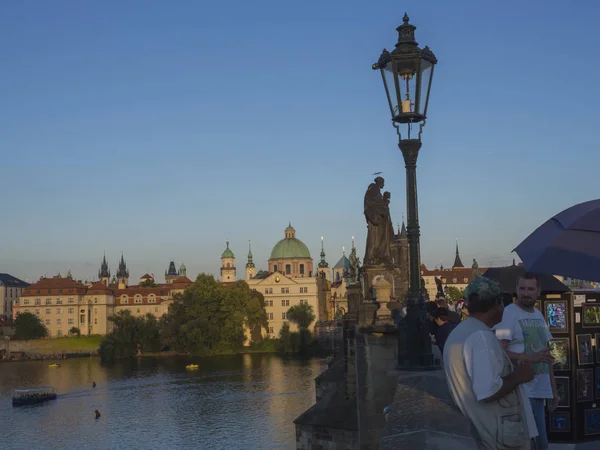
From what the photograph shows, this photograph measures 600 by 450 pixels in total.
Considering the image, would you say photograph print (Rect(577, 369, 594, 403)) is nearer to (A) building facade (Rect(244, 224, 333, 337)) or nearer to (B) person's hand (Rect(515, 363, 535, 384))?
(B) person's hand (Rect(515, 363, 535, 384))

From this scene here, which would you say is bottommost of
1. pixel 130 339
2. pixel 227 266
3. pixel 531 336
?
pixel 130 339

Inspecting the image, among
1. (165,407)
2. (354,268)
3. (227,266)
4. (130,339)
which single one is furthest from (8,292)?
(354,268)

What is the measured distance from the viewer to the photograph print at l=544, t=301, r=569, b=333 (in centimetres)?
876

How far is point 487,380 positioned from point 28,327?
103 metres

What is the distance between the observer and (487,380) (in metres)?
4.17

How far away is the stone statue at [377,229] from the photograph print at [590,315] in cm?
961

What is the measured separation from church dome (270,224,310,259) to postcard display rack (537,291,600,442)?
114 metres

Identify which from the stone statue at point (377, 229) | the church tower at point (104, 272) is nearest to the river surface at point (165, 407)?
the stone statue at point (377, 229)

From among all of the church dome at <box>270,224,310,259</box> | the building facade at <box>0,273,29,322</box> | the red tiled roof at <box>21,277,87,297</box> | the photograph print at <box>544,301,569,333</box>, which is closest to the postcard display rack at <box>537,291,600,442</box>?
the photograph print at <box>544,301,569,333</box>

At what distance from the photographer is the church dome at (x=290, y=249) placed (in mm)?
123375

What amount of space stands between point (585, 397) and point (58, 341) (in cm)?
9314

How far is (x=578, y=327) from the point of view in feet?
28.8

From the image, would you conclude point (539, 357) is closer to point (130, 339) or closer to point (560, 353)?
point (560, 353)

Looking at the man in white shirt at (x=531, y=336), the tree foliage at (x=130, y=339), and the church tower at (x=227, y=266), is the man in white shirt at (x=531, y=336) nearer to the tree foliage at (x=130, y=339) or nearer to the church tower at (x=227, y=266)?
the tree foliage at (x=130, y=339)
